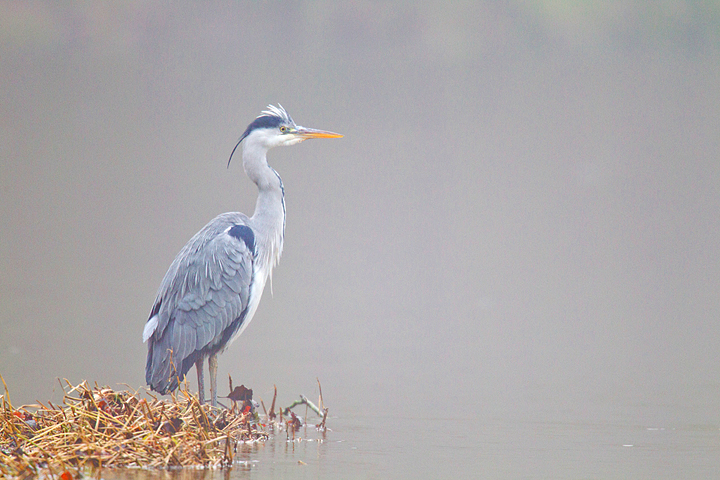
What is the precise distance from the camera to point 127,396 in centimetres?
351

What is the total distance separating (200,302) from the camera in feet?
13.1

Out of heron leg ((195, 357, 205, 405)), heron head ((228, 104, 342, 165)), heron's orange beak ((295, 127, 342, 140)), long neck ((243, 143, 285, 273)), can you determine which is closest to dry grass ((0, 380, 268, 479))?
heron leg ((195, 357, 205, 405))

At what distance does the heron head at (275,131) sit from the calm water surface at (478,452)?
149 cm

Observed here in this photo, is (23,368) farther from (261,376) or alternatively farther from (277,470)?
(277,470)

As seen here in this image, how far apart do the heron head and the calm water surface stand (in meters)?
1.49

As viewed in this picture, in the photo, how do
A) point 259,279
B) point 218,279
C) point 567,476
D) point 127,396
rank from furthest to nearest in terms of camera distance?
point 259,279, point 218,279, point 127,396, point 567,476

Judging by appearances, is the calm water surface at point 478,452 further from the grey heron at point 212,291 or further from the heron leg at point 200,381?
the grey heron at point 212,291

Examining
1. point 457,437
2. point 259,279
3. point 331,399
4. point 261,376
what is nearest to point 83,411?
point 259,279

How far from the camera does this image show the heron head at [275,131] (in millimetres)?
4574

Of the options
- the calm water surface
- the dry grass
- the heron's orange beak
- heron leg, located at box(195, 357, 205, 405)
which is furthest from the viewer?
the heron's orange beak

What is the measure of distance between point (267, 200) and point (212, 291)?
680 mm

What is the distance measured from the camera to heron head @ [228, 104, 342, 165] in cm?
457

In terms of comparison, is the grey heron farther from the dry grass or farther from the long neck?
the dry grass

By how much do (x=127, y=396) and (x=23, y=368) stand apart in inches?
113
